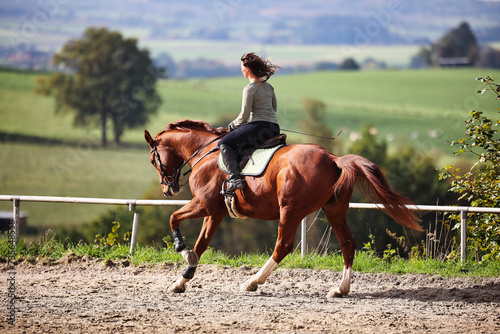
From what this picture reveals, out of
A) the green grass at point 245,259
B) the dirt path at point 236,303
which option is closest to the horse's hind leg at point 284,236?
the dirt path at point 236,303

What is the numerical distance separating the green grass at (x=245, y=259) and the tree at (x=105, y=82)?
58.7 meters

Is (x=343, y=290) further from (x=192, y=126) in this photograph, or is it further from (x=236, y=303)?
(x=192, y=126)

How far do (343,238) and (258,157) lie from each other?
138 centimetres

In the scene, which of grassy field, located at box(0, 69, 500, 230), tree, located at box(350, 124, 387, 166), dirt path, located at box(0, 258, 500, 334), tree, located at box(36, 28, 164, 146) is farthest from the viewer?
tree, located at box(36, 28, 164, 146)

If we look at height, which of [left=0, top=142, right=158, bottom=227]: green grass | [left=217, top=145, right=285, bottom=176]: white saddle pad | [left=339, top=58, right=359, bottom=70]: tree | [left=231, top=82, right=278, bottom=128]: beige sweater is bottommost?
[left=0, top=142, right=158, bottom=227]: green grass

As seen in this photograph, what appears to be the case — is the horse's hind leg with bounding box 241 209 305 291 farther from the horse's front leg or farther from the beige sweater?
the beige sweater

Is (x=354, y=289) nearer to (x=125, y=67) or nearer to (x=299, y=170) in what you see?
(x=299, y=170)

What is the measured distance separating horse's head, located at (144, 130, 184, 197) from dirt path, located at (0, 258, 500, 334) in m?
1.24

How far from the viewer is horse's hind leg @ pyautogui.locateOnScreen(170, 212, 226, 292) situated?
7227 millimetres

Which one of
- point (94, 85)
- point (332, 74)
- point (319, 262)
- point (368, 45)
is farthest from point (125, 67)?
point (319, 262)

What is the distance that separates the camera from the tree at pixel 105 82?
68062 mm

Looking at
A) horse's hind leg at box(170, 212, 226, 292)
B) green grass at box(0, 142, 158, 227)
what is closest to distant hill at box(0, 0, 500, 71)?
green grass at box(0, 142, 158, 227)

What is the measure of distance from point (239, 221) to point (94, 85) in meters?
31.0

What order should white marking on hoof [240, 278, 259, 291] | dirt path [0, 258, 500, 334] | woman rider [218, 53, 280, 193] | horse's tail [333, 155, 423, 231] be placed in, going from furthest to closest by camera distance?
woman rider [218, 53, 280, 193] < white marking on hoof [240, 278, 259, 291] < horse's tail [333, 155, 423, 231] < dirt path [0, 258, 500, 334]
